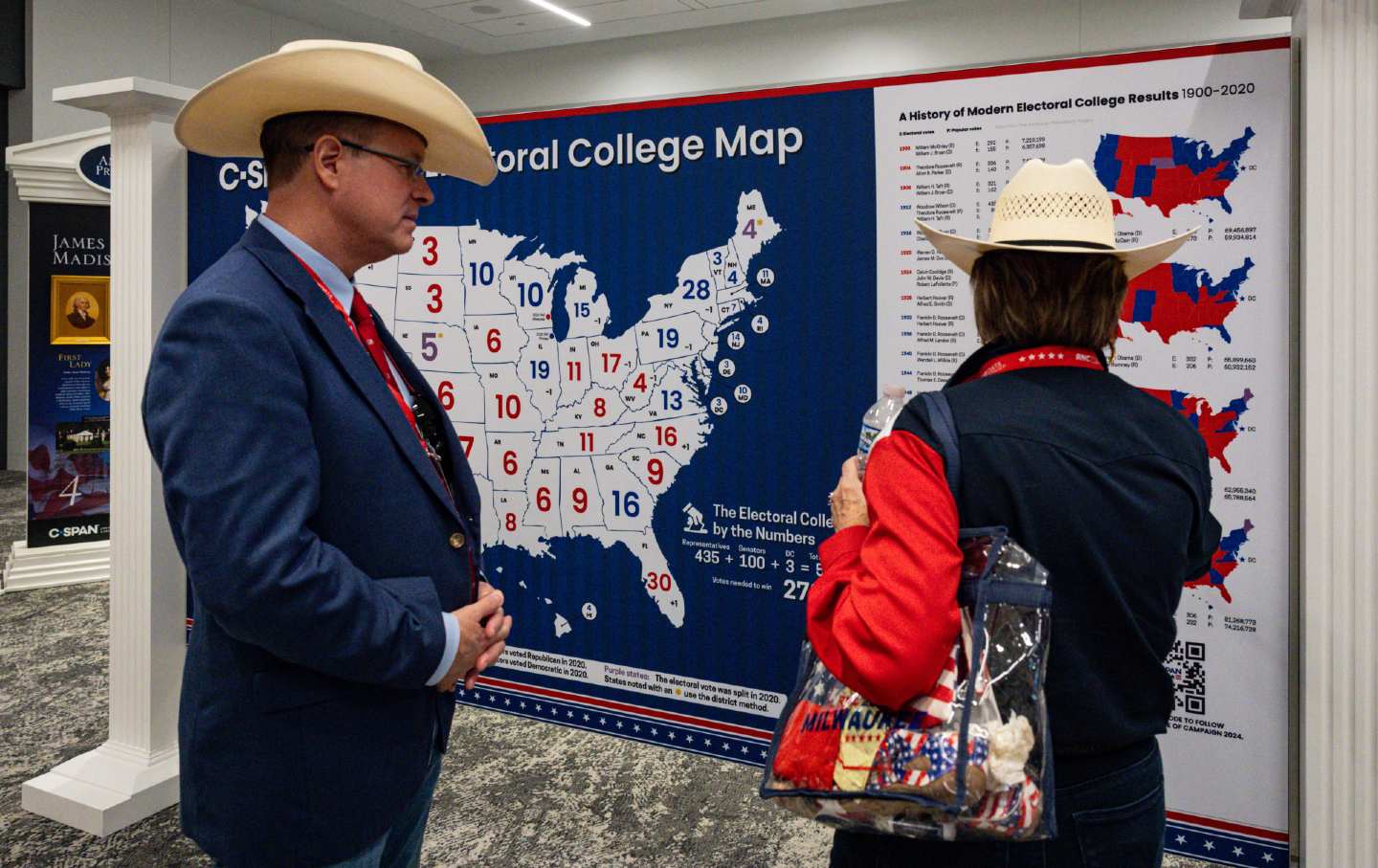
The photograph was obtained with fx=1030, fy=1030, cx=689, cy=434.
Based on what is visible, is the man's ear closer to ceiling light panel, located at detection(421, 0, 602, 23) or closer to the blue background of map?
the blue background of map

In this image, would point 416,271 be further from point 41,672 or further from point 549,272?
point 41,672

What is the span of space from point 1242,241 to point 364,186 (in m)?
1.63

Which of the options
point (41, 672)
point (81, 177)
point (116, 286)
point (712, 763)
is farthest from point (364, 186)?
point (81, 177)

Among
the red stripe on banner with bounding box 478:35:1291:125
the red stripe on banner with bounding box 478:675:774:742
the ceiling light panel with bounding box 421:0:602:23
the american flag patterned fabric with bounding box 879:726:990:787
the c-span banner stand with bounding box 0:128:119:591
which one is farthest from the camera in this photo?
the ceiling light panel with bounding box 421:0:602:23

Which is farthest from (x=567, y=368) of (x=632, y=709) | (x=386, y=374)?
(x=386, y=374)

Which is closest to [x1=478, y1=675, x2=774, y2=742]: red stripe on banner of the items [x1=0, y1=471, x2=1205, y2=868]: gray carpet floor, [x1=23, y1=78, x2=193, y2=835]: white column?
[x1=0, y1=471, x2=1205, y2=868]: gray carpet floor

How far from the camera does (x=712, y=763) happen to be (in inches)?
128

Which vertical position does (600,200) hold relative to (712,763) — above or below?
above

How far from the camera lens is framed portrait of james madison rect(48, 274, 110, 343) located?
5.86m

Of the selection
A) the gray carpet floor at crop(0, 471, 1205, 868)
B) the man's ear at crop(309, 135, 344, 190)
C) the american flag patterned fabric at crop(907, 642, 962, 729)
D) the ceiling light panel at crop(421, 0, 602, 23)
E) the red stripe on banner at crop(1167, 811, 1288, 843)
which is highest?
the ceiling light panel at crop(421, 0, 602, 23)

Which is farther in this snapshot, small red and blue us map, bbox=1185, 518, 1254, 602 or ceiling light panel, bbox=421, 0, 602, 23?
ceiling light panel, bbox=421, 0, 602, 23

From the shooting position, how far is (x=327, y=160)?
4.73 feet

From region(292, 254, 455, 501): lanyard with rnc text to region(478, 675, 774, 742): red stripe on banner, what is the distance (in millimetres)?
1165

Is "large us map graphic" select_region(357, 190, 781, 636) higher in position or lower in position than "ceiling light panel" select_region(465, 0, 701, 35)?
lower
